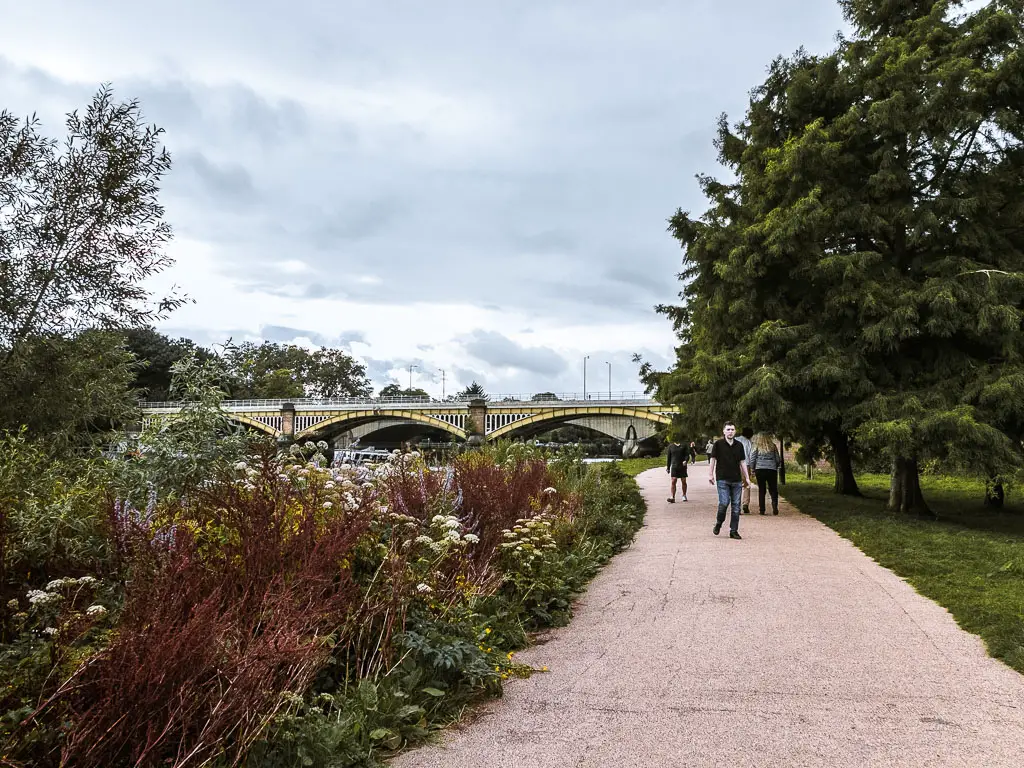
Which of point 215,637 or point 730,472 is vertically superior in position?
point 730,472

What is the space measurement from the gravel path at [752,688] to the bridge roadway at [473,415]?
47.2 m

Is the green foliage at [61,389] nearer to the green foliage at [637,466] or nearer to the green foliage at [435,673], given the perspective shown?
the green foliage at [435,673]

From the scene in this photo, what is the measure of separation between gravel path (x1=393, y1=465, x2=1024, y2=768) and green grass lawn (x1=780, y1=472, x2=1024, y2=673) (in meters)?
0.25

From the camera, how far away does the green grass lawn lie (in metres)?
5.71

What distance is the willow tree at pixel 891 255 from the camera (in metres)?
12.0

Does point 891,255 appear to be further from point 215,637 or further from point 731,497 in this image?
point 215,637

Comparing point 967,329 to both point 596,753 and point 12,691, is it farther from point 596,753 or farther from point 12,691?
point 12,691

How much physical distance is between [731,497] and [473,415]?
49846mm

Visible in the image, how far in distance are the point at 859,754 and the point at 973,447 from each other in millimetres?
9594

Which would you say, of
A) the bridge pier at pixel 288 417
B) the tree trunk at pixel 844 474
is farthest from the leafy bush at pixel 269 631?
the bridge pier at pixel 288 417

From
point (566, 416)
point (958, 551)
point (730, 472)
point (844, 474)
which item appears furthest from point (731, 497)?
point (566, 416)

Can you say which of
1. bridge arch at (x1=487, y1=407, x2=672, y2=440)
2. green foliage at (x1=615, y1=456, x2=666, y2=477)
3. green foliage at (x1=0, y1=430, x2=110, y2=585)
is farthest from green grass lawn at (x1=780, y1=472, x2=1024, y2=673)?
bridge arch at (x1=487, y1=407, x2=672, y2=440)

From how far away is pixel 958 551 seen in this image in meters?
9.12

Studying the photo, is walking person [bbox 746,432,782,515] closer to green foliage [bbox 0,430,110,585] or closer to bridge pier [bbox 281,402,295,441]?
green foliage [bbox 0,430,110,585]
